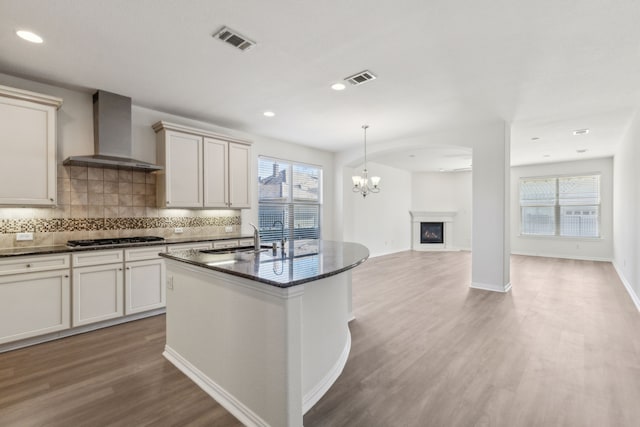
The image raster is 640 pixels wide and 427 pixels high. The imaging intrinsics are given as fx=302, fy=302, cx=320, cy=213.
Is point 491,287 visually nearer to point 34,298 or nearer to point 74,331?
point 74,331

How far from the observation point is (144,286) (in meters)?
3.64

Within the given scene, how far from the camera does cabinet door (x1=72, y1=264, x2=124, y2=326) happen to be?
316cm

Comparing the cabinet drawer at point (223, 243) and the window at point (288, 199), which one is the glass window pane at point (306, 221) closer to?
the window at point (288, 199)

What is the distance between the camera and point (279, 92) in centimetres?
370

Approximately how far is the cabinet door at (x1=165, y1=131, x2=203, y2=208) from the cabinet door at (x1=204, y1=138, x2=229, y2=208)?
0.10 m

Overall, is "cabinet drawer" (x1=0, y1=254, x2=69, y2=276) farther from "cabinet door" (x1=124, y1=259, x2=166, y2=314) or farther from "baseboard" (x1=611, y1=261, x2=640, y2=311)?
"baseboard" (x1=611, y1=261, x2=640, y2=311)

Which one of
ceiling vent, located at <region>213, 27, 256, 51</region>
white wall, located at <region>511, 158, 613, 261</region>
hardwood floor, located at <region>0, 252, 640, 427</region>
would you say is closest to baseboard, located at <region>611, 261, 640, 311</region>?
hardwood floor, located at <region>0, 252, 640, 427</region>

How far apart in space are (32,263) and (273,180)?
3776 mm

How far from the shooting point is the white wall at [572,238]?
7840mm

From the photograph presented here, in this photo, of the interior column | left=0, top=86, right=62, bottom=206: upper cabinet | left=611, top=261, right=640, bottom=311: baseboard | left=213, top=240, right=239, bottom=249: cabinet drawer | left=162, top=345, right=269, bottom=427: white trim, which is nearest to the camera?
left=162, top=345, right=269, bottom=427: white trim

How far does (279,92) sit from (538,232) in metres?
8.87

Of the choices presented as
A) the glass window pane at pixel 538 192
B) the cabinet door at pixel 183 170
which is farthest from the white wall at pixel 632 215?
the cabinet door at pixel 183 170

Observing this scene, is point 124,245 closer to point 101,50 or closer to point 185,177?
point 185,177

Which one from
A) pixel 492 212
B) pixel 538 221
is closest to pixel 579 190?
pixel 538 221
